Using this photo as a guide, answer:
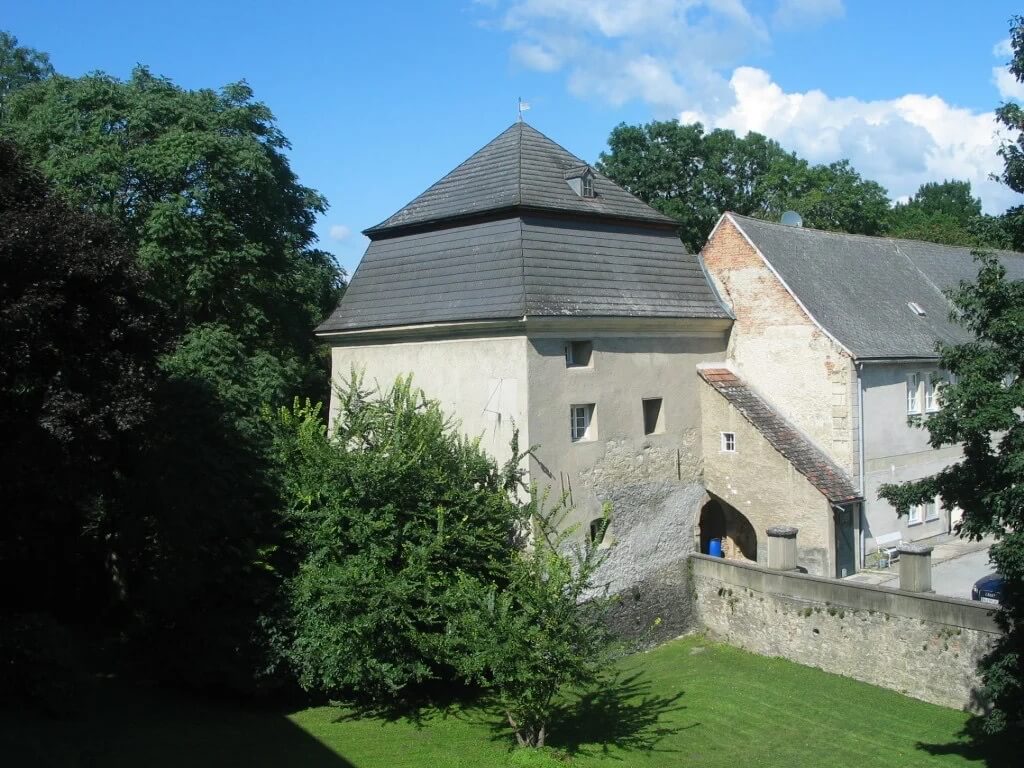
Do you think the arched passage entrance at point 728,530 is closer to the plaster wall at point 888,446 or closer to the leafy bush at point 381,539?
the plaster wall at point 888,446

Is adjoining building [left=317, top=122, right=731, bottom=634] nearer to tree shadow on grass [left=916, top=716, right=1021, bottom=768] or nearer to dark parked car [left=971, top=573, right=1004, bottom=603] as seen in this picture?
dark parked car [left=971, top=573, right=1004, bottom=603]

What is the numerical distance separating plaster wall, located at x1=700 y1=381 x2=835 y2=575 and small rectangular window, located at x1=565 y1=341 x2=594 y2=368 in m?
4.03

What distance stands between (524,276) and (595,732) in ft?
30.0

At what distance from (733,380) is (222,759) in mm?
14903

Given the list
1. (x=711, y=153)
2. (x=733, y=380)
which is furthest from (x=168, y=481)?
(x=711, y=153)

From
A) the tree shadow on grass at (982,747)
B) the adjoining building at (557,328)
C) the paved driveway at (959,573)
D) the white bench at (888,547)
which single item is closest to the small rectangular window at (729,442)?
the adjoining building at (557,328)

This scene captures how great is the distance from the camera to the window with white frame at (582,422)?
67.7 feet

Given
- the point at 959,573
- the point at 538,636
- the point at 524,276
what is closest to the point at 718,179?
the point at 959,573

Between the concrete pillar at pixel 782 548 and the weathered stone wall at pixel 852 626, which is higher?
the concrete pillar at pixel 782 548

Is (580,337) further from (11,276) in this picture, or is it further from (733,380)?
(11,276)

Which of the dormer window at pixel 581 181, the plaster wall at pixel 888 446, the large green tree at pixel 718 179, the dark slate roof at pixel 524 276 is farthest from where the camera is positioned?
the large green tree at pixel 718 179

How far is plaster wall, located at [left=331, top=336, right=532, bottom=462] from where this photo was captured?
19.7 m

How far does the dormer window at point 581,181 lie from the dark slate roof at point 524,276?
2.86ft

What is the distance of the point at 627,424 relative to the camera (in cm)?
2150
